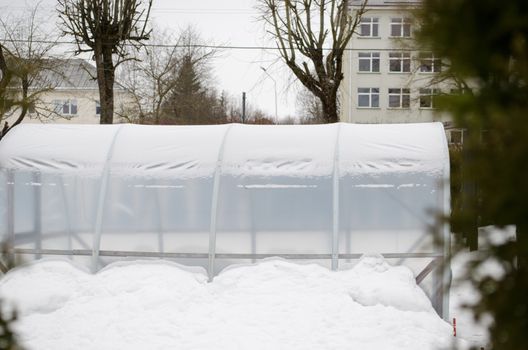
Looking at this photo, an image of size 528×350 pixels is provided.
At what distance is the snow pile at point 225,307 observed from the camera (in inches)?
325

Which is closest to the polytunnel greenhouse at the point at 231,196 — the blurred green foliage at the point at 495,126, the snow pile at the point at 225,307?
the snow pile at the point at 225,307

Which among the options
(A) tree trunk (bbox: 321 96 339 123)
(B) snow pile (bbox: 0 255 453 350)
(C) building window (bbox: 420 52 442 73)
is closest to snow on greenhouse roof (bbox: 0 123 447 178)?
(B) snow pile (bbox: 0 255 453 350)

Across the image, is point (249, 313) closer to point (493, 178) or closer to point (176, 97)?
point (493, 178)

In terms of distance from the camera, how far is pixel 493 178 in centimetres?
177

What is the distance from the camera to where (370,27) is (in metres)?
42.8

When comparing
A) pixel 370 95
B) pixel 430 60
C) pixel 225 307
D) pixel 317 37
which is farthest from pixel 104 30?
pixel 370 95

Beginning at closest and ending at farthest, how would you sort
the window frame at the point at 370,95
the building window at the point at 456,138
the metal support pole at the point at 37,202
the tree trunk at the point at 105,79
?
1. the metal support pole at the point at 37,202
2. the building window at the point at 456,138
3. the tree trunk at the point at 105,79
4. the window frame at the point at 370,95

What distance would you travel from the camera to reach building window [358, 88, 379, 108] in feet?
140

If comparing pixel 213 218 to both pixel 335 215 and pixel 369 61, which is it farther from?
pixel 369 61

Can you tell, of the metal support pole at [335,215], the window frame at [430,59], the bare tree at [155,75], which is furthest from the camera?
the bare tree at [155,75]

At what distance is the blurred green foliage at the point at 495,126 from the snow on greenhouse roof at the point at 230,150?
8.59 m

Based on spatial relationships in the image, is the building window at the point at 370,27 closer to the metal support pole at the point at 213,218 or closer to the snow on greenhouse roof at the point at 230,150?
the snow on greenhouse roof at the point at 230,150

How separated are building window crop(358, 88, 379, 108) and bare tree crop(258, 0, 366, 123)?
1861 cm

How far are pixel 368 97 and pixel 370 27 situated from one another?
16.6ft
